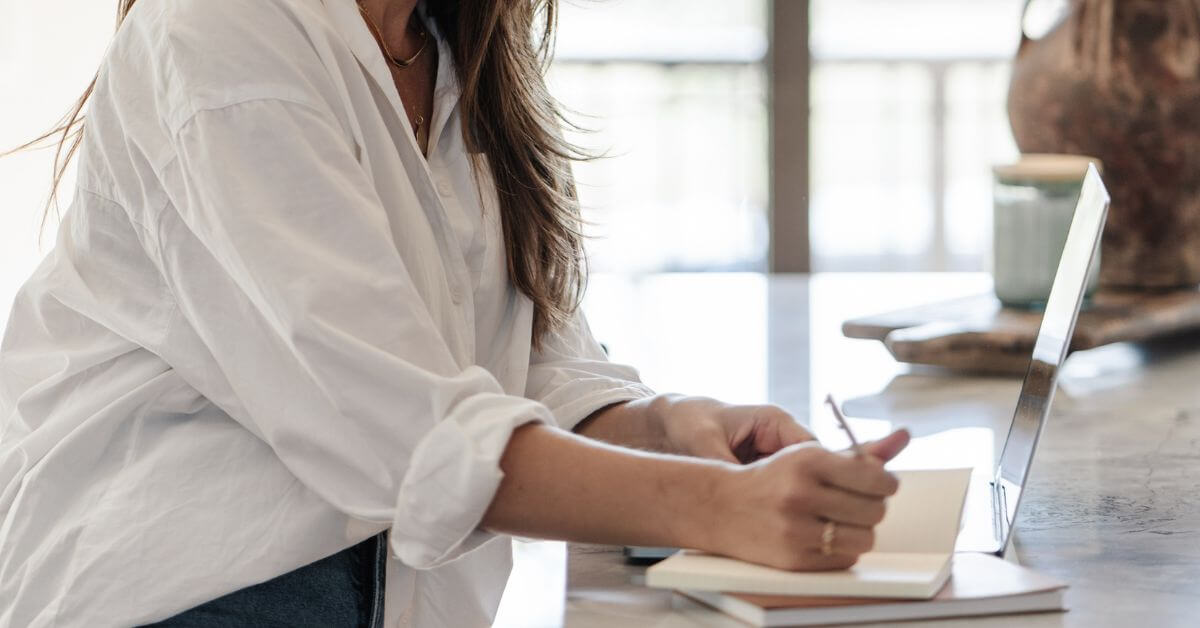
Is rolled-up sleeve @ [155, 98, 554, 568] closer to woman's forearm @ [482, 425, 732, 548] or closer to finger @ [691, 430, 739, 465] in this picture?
woman's forearm @ [482, 425, 732, 548]

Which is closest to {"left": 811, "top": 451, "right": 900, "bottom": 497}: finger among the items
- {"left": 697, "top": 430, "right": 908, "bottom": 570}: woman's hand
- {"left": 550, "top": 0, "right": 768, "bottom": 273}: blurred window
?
{"left": 697, "top": 430, "right": 908, "bottom": 570}: woman's hand

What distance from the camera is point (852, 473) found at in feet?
2.15

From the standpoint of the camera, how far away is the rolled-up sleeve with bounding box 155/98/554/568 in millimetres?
680

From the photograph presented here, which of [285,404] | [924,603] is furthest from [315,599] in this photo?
[924,603]

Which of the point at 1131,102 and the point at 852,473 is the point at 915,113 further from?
the point at 852,473

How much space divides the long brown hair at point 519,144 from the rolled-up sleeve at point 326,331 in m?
0.31

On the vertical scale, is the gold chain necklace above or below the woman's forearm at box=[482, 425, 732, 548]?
above

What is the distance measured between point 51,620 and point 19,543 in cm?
6

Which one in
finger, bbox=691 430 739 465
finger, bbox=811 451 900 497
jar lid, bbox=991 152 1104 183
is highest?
finger, bbox=811 451 900 497

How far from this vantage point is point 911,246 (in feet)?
17.3

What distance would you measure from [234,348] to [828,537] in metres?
0.34

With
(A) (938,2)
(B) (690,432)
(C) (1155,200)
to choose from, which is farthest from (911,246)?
(B) (690,432)

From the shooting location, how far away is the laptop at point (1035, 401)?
0.85m

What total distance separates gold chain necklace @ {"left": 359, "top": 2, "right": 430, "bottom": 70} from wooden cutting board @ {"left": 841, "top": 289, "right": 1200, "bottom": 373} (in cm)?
75
